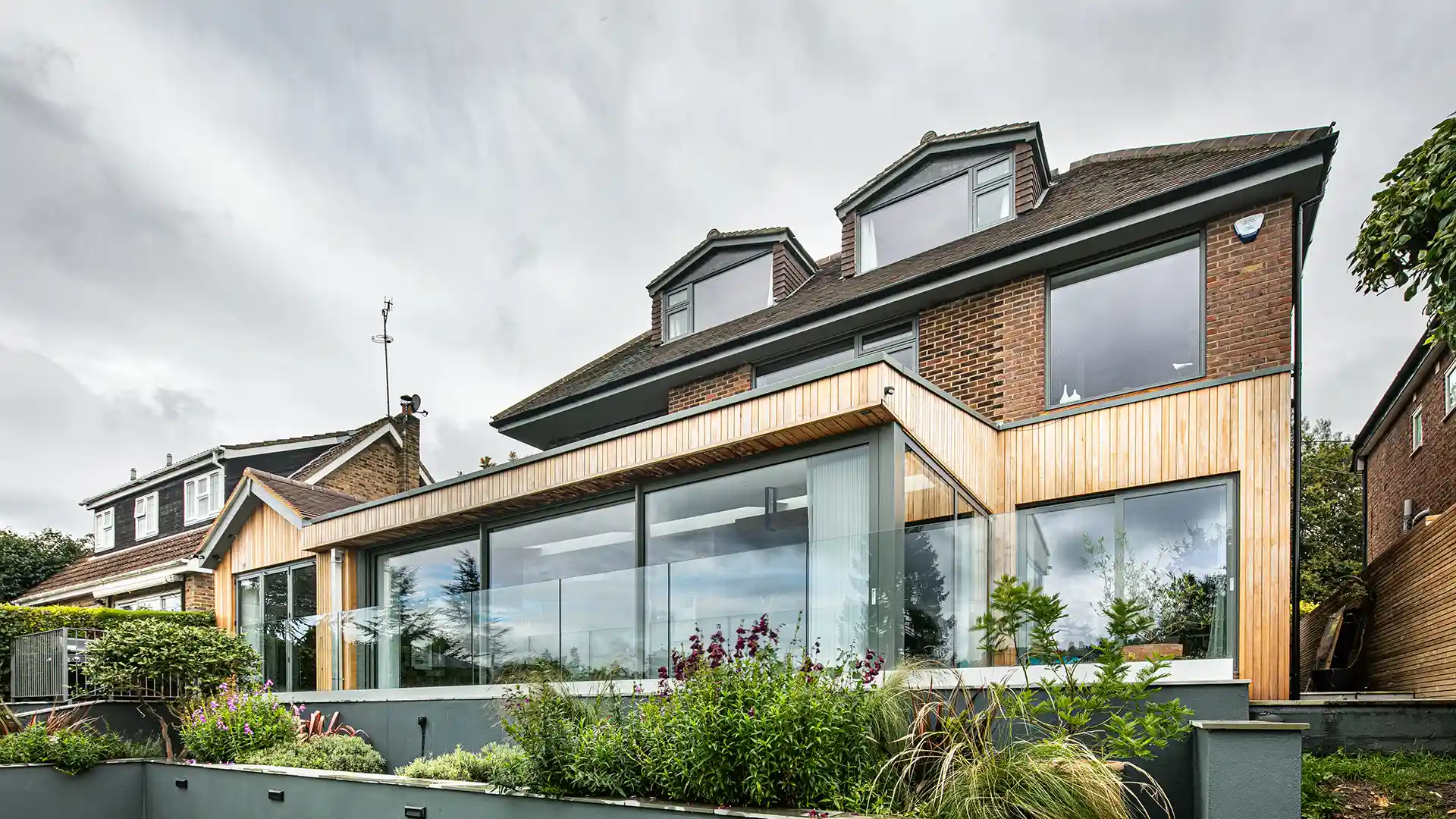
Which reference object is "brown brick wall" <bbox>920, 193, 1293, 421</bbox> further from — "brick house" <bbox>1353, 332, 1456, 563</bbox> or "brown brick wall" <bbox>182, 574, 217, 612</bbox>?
"brown brick wall" <bbox>182, 574, 217, 612</bbox>

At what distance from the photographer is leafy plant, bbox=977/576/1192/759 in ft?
17.0

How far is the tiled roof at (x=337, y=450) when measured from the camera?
20375 millimetres

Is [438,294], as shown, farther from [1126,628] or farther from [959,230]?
[1126,628]

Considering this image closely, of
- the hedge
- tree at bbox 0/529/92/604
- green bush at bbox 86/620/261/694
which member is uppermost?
green bush at bbox 86/620/261/694

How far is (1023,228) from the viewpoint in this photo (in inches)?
418

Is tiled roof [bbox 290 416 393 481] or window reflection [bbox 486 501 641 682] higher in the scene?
tiled roof [bbox 290 416 393 481]

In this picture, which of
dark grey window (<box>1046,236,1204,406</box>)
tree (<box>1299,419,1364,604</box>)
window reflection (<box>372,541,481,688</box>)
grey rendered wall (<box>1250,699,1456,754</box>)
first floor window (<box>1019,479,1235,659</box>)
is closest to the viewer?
grey rendered wall (<box>1250,699,1456,754</box>)

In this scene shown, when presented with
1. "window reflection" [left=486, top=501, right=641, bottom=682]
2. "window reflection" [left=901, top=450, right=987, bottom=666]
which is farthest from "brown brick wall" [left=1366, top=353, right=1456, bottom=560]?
"window reflection" [left=486, top=501, right=641, bottom=682]

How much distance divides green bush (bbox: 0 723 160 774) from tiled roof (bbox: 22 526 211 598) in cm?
784

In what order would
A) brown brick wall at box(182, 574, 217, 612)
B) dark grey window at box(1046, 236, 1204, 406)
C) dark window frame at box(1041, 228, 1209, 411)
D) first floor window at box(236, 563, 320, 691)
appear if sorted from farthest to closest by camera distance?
brown brick wall at box(182, 574, 217, 612)
first floor window at box(236, 563, 320, 691)
dark grey window at box(1046, 236, 1204, 406)
dark window frame at box(1041, 228, 1209, 411)

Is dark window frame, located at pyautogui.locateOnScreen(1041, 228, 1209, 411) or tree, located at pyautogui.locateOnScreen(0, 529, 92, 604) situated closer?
dark window frame, located at pyautogui.locateOnScreen(1041, 228, 1209, 411)

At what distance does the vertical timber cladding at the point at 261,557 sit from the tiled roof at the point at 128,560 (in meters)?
1.59

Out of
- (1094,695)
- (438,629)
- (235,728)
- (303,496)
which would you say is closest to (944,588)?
(1094,695)

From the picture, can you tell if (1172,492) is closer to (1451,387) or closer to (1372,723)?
(1372,723)
